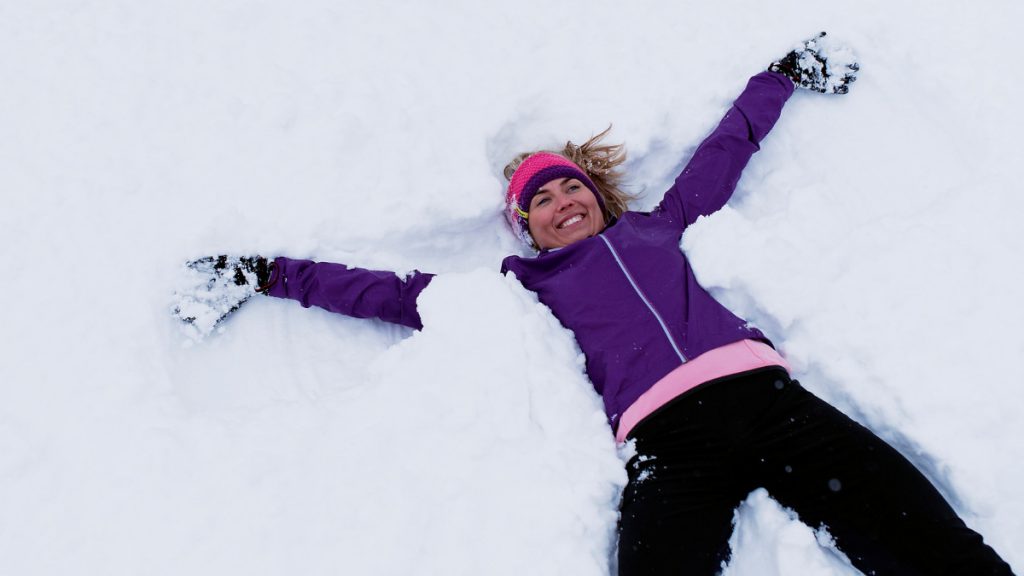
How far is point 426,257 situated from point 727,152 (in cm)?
140

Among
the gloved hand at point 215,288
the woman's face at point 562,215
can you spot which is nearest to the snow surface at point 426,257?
the gloved hand at point 215,288

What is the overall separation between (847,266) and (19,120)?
3.42 m

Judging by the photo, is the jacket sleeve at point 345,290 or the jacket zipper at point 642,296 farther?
the jacket sleeve at point 345,290

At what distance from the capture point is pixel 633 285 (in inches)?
90.8

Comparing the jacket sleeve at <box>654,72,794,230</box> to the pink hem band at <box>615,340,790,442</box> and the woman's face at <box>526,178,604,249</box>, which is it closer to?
the woman's face at <box>526,178,604,249</box>

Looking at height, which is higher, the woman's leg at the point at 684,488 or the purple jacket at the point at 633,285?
the purple jacket at the point at 633,285

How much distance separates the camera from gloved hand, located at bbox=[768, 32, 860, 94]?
2830 mm

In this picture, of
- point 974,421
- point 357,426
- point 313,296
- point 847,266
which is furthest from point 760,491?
point 313,296

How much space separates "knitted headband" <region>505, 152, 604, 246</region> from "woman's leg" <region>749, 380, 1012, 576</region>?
1.24 meters

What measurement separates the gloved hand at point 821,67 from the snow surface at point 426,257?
0.09m

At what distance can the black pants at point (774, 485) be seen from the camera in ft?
5.88

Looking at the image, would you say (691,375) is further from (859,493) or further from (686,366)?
(859,493)

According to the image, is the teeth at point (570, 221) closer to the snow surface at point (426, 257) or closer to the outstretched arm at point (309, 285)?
the snow surface at point (426, 257)

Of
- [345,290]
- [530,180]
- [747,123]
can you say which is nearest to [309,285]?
[345,290]
